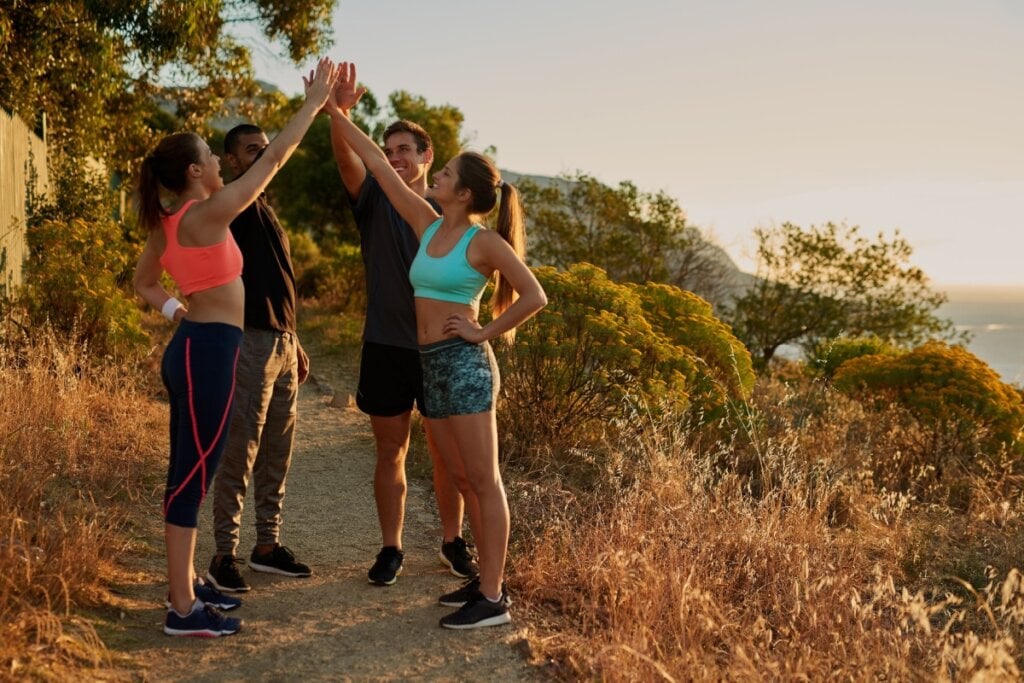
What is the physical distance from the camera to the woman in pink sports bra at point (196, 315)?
3484 millimetres

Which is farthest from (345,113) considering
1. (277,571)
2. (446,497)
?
(277,571)

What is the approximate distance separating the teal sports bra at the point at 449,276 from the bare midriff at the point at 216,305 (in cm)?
70

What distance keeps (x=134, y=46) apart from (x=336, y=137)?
797 centimetres

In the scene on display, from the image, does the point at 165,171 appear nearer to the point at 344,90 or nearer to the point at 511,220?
the point at 344,90

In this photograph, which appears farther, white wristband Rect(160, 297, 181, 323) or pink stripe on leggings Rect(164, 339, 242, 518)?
white wristband Rect(160, 297, 181, 323)

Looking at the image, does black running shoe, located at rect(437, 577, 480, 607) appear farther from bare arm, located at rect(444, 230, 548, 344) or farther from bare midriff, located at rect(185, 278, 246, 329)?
bare midriff, located at rect(185, 278, 246, 329)

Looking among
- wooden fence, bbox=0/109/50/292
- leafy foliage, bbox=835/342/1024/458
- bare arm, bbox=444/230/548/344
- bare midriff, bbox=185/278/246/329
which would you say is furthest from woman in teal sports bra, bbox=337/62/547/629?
wooden fence, bbox=0/109/50/292

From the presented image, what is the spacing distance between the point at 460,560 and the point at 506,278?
1509mm

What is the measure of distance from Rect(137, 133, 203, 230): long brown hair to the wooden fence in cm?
559

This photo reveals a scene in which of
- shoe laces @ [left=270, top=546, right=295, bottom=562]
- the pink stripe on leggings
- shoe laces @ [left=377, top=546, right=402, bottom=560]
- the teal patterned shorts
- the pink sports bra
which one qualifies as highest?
the pink sports bra

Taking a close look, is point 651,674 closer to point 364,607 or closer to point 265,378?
point 364,607

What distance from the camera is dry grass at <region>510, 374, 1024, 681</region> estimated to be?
365 cm

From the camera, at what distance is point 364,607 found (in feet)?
13.7

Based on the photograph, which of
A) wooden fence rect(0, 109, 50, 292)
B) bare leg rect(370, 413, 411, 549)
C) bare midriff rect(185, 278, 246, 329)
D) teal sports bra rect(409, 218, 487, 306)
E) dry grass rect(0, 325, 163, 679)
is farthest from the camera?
wooden fence rect(0, 109, 50, 292)
